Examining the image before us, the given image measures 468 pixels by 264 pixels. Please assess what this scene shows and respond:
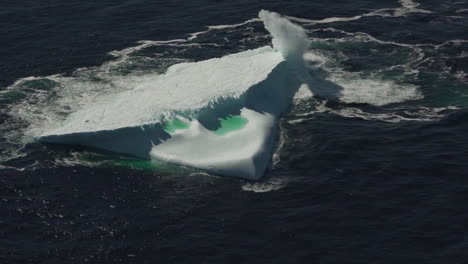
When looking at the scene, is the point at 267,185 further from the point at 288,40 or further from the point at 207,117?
the point at 288,40

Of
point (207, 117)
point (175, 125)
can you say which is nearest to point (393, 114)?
point (207, 117)

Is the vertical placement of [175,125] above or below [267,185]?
above

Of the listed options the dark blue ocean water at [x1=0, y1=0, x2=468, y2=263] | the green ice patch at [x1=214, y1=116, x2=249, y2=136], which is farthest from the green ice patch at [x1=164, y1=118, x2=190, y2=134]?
the dark blue ocean water at [x1=0, y1=0, x2=468, y2=263]

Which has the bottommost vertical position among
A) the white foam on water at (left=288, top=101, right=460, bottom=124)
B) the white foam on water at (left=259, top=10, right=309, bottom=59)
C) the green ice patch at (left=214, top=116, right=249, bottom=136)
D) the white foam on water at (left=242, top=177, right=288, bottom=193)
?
the white foam on water at (left=242, top=177, right=288, bottom=193)

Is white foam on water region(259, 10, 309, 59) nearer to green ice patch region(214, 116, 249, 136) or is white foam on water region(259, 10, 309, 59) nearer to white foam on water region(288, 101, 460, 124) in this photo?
white foam on water region(288, 101, 460, 124)

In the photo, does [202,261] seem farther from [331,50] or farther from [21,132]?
[331,50]

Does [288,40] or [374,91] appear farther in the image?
[288,40]

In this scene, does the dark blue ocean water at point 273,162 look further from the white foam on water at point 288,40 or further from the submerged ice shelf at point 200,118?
the white foam on water at point 288,40
